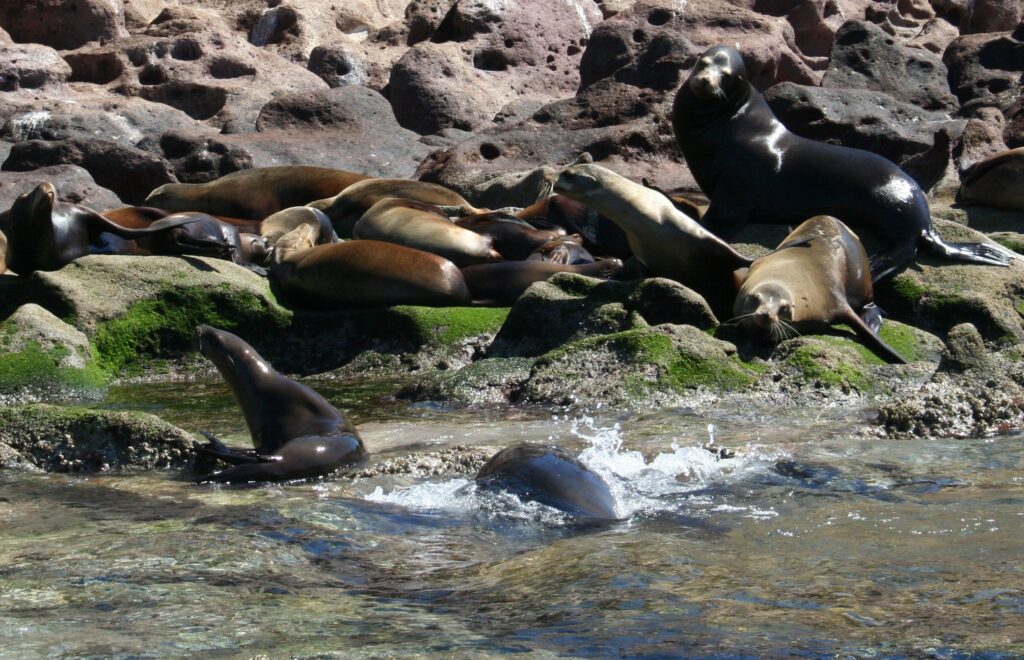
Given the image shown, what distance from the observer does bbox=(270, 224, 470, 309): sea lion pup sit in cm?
902

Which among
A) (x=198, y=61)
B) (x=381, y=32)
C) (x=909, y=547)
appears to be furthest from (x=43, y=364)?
(x=381, y=32)

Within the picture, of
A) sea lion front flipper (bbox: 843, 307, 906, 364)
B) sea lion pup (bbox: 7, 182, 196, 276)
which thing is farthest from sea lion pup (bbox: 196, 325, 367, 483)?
sea lion pup (bbox: 7, 182, 196, 276)

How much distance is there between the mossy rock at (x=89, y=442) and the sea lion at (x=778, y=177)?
5391mm

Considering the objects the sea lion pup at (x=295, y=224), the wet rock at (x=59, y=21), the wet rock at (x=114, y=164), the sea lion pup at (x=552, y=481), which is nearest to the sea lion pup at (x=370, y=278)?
the sea lion pup at (x=295, y=224)

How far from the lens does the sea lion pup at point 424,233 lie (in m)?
10.2

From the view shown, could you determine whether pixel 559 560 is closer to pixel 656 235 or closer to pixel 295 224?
pixel 656 235

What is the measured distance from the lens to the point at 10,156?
15.2 meters

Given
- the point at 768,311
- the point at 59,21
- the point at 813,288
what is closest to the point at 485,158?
the point at 813,288

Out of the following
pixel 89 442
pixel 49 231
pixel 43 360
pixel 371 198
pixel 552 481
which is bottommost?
pixel 371 198

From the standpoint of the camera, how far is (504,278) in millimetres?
9406

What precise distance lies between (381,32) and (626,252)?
1603cm

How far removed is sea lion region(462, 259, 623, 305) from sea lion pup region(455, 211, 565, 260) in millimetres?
808

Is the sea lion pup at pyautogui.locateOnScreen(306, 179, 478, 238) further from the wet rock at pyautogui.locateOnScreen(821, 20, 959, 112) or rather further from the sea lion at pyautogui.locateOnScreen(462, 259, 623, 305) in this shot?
the wet rock at pyautogui.locateOnScreen(821, 20, 959, 112)

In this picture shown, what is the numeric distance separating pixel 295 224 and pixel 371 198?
125 cm
